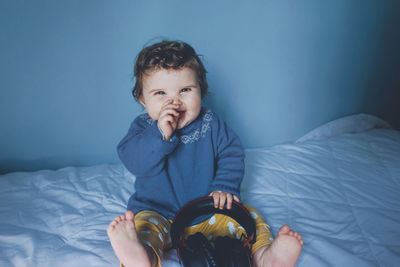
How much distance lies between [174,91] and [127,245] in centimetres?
40

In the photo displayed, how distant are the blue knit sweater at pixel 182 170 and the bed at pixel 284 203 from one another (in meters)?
0.14

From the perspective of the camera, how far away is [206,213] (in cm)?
79

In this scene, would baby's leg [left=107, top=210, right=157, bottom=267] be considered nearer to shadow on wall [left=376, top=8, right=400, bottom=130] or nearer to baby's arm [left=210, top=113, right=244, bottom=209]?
baby's arm [left=210, top=113, right=244, bottom=209]

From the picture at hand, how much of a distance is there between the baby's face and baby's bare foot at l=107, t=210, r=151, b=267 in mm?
321

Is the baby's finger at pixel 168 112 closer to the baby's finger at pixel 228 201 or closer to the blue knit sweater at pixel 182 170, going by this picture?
the blue knit sweater at pixel 182 170

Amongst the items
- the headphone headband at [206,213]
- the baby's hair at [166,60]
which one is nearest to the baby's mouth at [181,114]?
the baby's hair at [166,60]

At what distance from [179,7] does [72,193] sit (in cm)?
78

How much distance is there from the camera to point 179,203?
0.88 meters

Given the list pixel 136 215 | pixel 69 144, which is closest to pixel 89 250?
pixel 136 215

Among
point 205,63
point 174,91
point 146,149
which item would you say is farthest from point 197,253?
point 205,63

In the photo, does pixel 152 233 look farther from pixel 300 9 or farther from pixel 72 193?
pixel 300 9

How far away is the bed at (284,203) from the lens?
745 millimetres

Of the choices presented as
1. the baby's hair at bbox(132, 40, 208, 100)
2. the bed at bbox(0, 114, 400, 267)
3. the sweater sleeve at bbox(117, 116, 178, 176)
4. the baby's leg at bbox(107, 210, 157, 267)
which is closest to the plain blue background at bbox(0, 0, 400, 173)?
the bed at bbox(0, 114, 400, 267)

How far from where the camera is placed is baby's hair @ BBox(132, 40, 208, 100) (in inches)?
31.2
